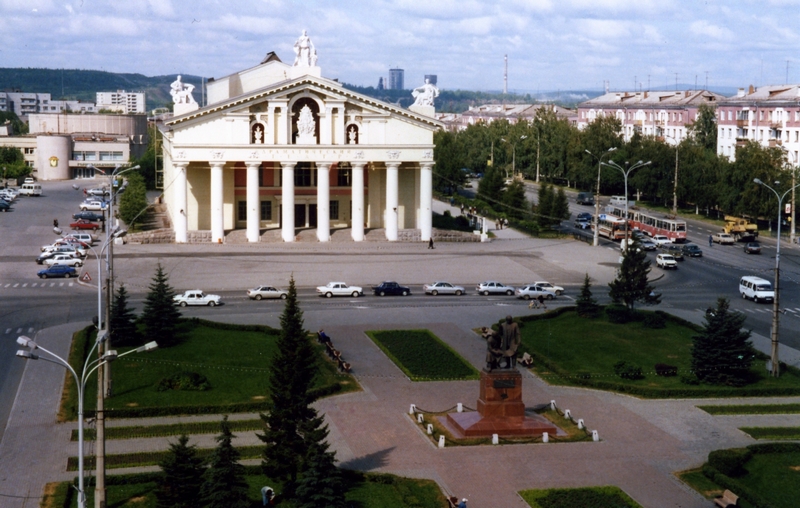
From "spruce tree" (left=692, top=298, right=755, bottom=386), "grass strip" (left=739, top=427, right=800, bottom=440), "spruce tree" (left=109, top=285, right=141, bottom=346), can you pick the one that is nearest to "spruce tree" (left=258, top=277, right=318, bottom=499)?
"grass strip" (left=739, top=427, right=800, bottom=440)

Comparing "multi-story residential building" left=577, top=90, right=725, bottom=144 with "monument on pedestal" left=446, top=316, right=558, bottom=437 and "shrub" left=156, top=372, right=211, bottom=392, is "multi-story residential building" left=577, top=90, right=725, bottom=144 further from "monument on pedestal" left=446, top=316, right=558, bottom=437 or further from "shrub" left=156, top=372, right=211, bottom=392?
"monument on pedestal" left=446, top=316, right=558, bottom=437

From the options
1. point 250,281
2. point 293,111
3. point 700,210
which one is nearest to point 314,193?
point 293,111

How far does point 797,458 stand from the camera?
37.8m

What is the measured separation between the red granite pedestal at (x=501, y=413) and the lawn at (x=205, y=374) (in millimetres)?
7804

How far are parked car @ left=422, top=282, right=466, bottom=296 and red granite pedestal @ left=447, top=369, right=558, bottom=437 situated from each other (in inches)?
1159

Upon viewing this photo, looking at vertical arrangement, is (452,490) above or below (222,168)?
below

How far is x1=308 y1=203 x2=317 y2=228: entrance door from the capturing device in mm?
94562

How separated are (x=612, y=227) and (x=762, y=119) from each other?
107 ft

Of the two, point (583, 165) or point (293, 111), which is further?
point (583, 165)

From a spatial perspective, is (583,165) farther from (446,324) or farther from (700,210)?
(446,324)

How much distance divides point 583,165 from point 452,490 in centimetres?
10147

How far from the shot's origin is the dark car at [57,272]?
73.4 m

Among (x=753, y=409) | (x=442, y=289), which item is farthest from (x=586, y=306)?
(x=753, y=409)

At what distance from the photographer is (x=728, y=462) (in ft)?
117
